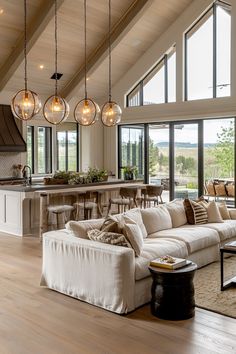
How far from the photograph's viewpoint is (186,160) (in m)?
11.5

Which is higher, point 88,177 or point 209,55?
point 209,55

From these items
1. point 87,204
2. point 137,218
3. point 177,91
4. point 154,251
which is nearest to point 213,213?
point 137,218

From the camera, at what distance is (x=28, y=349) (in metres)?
3.36

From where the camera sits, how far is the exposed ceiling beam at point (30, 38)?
881 cm

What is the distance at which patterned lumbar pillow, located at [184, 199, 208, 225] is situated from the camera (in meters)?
6.54

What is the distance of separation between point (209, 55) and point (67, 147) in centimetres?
524

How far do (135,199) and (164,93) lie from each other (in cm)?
407

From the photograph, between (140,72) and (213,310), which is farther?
(140,72)

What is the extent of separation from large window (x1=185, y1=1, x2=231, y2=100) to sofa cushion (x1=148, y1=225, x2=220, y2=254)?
5.56 meters

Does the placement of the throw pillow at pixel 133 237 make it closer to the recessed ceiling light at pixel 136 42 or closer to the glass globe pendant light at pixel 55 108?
the glass globe pendant light at pixel 55 108

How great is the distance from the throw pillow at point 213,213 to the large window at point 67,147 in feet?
22.8

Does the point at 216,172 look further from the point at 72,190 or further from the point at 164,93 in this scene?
the point at 72,190

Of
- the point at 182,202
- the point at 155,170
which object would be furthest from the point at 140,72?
the point at 182,202

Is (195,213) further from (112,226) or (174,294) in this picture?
(174,294)
